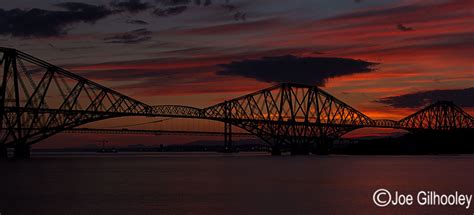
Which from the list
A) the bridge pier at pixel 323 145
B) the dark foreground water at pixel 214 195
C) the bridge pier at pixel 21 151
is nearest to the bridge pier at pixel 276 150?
the bridge pier at pixel 323 145

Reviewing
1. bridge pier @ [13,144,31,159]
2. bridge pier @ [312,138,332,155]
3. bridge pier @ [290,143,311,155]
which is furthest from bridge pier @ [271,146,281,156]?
bridge pier @ [13,144,31,159]

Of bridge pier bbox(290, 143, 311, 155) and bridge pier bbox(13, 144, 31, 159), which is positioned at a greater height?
bridge pier bbox(13, 144, 31, 159)

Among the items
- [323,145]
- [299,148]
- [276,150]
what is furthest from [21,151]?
[323,145]

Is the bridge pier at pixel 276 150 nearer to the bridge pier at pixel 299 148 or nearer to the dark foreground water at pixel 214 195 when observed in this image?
the bridge pier at pixel 299 148

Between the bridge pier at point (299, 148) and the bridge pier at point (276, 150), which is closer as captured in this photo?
the bridge pier at point (276, 150)

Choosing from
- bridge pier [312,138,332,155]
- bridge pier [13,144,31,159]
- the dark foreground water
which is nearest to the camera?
the dark foreground water

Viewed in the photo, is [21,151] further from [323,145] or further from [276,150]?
[323,145]

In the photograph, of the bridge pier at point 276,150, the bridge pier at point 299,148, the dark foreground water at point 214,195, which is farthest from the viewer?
the bridge pier at point 299,148

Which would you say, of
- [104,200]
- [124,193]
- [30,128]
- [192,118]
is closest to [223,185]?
Answer: [124,193]

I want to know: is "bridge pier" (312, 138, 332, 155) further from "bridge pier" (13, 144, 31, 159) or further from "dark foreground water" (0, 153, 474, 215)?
"dark foreground water" (0, 153, 474, 215)

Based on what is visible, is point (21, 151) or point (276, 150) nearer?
point (21, 151)

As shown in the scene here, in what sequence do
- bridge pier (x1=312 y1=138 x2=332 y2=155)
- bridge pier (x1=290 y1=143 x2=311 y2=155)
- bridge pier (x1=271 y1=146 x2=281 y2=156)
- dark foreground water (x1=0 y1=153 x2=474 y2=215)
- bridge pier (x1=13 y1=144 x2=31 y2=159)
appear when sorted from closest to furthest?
dark foreground water (x1=0 y1=153 x2=474 y2=215) → bridge pier (x1=13 y1=144 x2=31 y2=159) → bridge pier (x1=271 y1=146 x2=281 y2=156) → bridge pier (x1=290 y1=143 x2=311 y2=155) → bridge pier (x1=312 y1=138 x2=332 y2=155)

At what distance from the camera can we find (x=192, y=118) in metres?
130

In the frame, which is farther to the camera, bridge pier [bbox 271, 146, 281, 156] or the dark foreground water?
bridge pier [bbox 271, 146, 281, 156]
